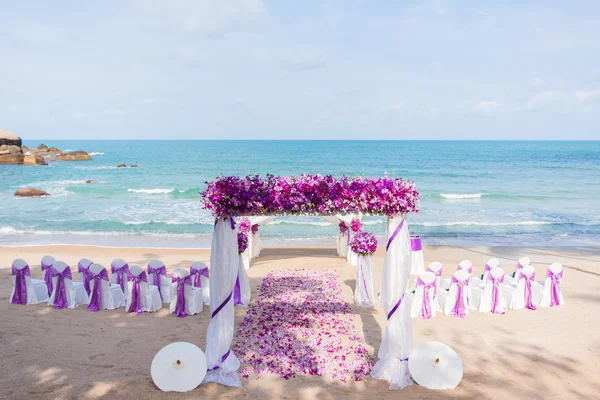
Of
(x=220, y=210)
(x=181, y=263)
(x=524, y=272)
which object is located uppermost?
(x=220, y=210)

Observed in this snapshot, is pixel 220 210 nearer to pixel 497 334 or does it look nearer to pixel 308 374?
pixel 308 374

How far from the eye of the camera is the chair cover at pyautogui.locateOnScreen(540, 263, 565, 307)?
1130cm

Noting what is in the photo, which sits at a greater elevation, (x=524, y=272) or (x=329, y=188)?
(x=329, y=188)

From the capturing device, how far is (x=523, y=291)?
1124 cm

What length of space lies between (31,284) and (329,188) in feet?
28.1

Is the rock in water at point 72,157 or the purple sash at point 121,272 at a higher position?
the rock in water at point 72,157

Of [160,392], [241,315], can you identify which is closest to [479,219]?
[241,315]

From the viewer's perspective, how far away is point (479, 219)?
27594mm

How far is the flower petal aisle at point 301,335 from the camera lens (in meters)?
7.80

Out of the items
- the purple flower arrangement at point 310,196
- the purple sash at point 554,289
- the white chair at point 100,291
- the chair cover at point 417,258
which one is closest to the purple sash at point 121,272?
the white chair at point 100,291

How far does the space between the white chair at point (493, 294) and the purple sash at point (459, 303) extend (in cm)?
65

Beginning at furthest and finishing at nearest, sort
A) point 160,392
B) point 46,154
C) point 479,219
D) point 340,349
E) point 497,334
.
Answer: point 46,154 < point 479,219 < point 497,334 < point 340,349 < point 160,392

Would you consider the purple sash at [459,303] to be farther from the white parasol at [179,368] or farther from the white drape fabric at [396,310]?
the white parasol at [179,368]

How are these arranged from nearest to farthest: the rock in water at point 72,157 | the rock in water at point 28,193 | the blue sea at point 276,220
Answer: the blue sea at point 276,220, the rock in water at point 28,193, the rock in water at point 72,157
